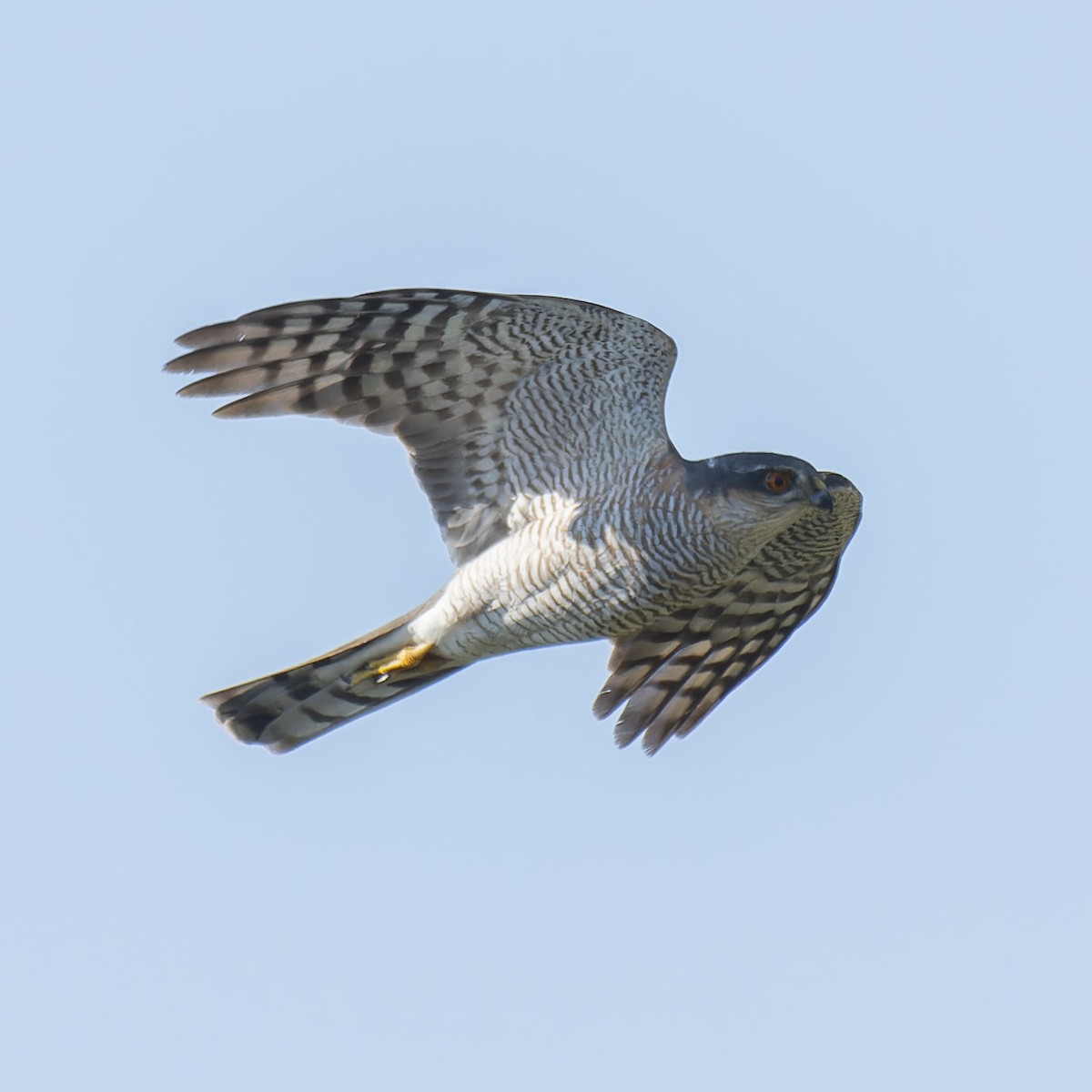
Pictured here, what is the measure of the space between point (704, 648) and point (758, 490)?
1.72 meters

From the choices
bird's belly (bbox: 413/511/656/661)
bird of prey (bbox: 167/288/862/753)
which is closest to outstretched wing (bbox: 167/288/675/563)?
bird of prey (bbox: 167/288/862/753)

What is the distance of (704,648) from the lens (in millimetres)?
13117

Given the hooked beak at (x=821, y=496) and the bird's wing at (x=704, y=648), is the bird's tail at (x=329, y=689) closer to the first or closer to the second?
the bird's wing at (x=704, y=648)

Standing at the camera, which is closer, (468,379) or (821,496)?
(821,496)

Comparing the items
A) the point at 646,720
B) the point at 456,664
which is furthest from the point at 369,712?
the point at 646,720

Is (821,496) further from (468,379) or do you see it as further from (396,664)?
(396,664)

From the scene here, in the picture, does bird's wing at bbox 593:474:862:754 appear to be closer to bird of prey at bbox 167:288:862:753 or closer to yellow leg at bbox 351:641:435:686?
bird of prey at bbox 167:288:862:753

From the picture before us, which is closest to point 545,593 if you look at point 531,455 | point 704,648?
point 531,455

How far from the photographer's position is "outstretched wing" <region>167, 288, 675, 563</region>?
456 inches

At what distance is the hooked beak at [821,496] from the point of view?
1173 centimetres

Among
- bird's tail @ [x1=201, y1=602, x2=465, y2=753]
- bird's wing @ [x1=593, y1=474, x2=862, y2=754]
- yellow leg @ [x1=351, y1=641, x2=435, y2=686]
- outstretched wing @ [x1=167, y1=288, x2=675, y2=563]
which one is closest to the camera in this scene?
outstretched wing @ [x1=167, y1=288, x2=675, y2=563]

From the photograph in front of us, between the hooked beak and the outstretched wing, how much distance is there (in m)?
0.84

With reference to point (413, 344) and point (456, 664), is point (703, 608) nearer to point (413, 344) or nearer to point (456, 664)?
point (456, 664)

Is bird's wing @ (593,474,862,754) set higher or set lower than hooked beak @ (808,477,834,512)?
lower
